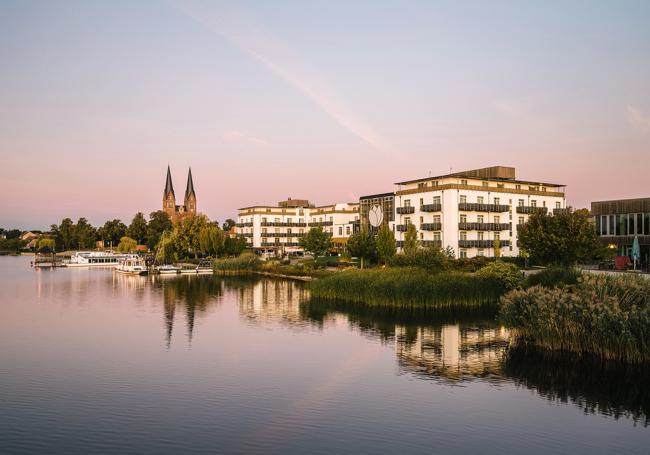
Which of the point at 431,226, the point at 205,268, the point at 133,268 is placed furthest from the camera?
the point at 205,268

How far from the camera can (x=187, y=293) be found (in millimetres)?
53219

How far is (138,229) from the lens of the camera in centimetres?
16250

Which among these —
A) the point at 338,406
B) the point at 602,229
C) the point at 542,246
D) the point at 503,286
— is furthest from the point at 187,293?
the point at 602,229

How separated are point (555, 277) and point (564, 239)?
963 cm

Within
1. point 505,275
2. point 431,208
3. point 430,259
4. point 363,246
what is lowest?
point 505,275

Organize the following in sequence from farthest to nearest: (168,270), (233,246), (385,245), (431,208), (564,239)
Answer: (233,246) → (168,270) → (431,208) → (385,245) → (564,239)

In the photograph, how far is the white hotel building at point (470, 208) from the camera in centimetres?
6769

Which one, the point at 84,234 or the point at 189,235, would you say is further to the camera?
the point at 84,234

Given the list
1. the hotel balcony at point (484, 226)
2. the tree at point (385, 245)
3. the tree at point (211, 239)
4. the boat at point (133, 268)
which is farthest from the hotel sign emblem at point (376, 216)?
the boat at point (133, 268)

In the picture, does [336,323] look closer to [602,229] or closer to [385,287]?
[385,287]

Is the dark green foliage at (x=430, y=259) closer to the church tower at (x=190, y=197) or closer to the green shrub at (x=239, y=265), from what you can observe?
the green shrub at (x=239, y=265)

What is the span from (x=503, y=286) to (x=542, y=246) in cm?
614

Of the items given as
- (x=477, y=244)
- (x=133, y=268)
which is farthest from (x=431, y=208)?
(x=133, y=268)

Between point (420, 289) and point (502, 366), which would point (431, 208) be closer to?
point (420, 289)
